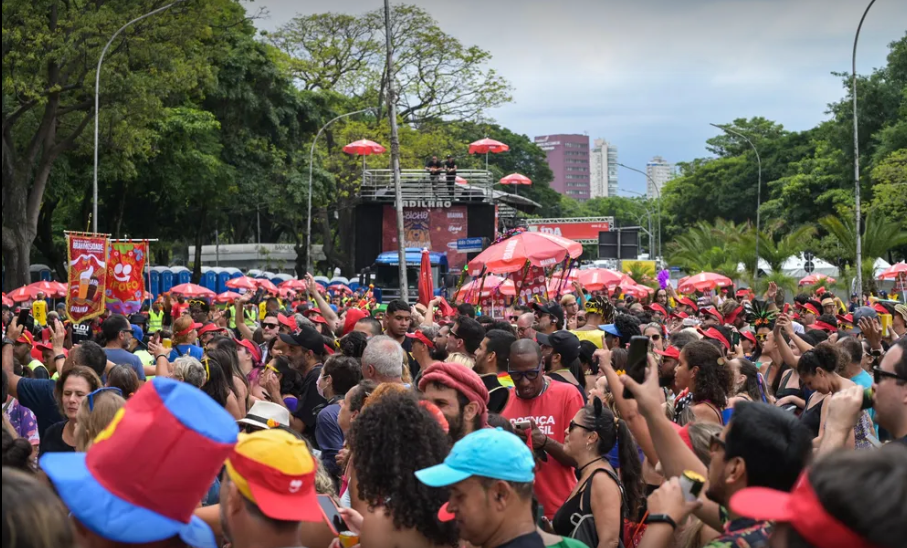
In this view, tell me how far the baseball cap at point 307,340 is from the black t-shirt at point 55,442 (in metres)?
2.49

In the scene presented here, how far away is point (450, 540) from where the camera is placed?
3.58 m

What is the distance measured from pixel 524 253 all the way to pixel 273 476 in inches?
479

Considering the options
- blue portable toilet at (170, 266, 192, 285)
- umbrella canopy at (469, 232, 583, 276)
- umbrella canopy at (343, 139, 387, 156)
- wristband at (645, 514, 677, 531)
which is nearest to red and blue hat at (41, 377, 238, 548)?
wristband at (645, 514, 677, 531)

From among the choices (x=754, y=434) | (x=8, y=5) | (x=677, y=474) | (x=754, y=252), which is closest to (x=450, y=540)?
(x=677, y=474)

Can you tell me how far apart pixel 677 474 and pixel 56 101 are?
27746mm

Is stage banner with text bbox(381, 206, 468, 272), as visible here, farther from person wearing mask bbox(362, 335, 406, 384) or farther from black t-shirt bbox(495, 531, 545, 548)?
black t-shirt bbox(495, 531, 545, 548)

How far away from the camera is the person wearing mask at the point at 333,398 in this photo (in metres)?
5.88

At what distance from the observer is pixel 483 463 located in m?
3.39

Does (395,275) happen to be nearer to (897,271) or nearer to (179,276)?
(179,276)

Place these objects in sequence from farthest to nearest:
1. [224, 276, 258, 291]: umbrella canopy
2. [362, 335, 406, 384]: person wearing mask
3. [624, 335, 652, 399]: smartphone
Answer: [224, 276, 258, 291]: umbrella canopy
[362, 335, 406, 384]: person wearing mask
[624, 335, 652, 399]: smartphone

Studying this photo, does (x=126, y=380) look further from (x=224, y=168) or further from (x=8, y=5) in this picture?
(x=224, y=168)

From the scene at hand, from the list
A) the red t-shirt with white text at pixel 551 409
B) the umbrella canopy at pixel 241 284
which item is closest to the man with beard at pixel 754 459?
the red t-shirt with white text at pixel 551 409

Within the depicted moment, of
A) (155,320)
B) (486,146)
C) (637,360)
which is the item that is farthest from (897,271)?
(637,360)

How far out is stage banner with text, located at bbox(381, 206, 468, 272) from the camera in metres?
40.9
